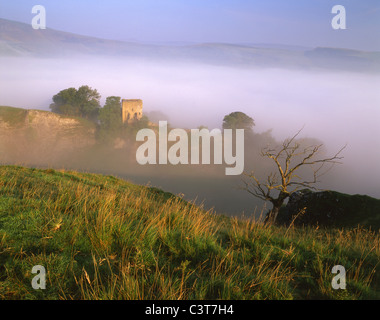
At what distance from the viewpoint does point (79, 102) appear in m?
99.1

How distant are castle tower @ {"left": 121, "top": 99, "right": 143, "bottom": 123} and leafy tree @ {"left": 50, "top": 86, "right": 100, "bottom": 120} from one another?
9457 millimetres

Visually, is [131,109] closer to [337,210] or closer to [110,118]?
[110,118]

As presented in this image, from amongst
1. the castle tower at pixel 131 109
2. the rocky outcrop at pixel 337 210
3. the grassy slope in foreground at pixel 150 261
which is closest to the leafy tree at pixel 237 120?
the castle tower at pixel 131 109

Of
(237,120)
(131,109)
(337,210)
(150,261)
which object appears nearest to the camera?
(150,261)

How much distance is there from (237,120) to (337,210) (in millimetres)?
74644

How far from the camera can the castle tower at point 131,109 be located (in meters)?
99.2

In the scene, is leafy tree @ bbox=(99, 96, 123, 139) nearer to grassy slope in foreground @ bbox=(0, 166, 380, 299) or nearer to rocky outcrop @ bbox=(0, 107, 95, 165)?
rocky outcrop @ bbox=(0, 107, 95, 165)

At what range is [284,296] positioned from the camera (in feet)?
14.8

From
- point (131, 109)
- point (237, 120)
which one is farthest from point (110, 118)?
point (237, 120)

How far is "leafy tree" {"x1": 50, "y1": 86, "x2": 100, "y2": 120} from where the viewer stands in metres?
98.6

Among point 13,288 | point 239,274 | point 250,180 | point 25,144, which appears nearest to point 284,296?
point 239,274

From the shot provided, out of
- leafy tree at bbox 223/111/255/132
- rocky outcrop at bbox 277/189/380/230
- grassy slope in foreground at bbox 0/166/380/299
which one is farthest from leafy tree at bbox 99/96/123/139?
grassy slope in foreground at bbox 0/166/380/299
